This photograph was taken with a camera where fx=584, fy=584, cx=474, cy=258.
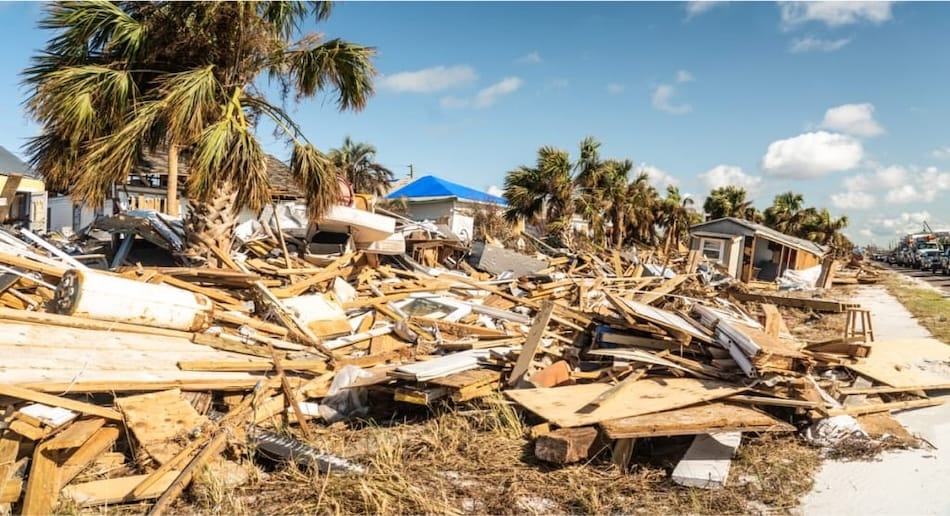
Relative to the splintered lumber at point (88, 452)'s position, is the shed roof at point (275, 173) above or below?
above

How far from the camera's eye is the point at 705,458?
13.9 feet

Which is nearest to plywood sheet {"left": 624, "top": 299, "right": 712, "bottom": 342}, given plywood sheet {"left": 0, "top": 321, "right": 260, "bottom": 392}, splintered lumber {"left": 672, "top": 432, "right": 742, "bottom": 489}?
splintered lumber {"left": 672, "top": 432, "right": 742, "bottom": 489}

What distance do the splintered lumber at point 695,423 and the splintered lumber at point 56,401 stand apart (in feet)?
11.7

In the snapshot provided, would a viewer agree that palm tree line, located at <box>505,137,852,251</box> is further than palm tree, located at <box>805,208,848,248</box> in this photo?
No

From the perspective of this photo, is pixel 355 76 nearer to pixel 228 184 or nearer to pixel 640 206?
pixel 228 184

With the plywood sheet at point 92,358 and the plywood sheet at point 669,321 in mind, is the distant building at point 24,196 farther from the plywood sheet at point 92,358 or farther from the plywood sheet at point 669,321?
the plywood sheet at point 669,321

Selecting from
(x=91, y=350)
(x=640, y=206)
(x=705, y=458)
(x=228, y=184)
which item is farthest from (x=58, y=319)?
(x=640, y=206)

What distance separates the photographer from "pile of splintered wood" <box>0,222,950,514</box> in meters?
3.99

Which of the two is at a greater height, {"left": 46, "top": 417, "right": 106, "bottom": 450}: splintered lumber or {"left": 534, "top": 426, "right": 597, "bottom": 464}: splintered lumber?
{"left": 534, "top": 426, "right": 597, "bottom": 464}: splintered lumber

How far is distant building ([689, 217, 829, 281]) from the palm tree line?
1.98 m

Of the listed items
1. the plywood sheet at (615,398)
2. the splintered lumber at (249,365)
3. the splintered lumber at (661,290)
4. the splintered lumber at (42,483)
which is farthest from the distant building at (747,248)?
the splintered lumber at (42,483)

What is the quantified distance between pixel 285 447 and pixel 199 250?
221 inches

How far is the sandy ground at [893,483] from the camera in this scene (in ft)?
12.5

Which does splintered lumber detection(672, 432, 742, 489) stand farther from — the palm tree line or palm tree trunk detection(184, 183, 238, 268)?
the palm tree line
